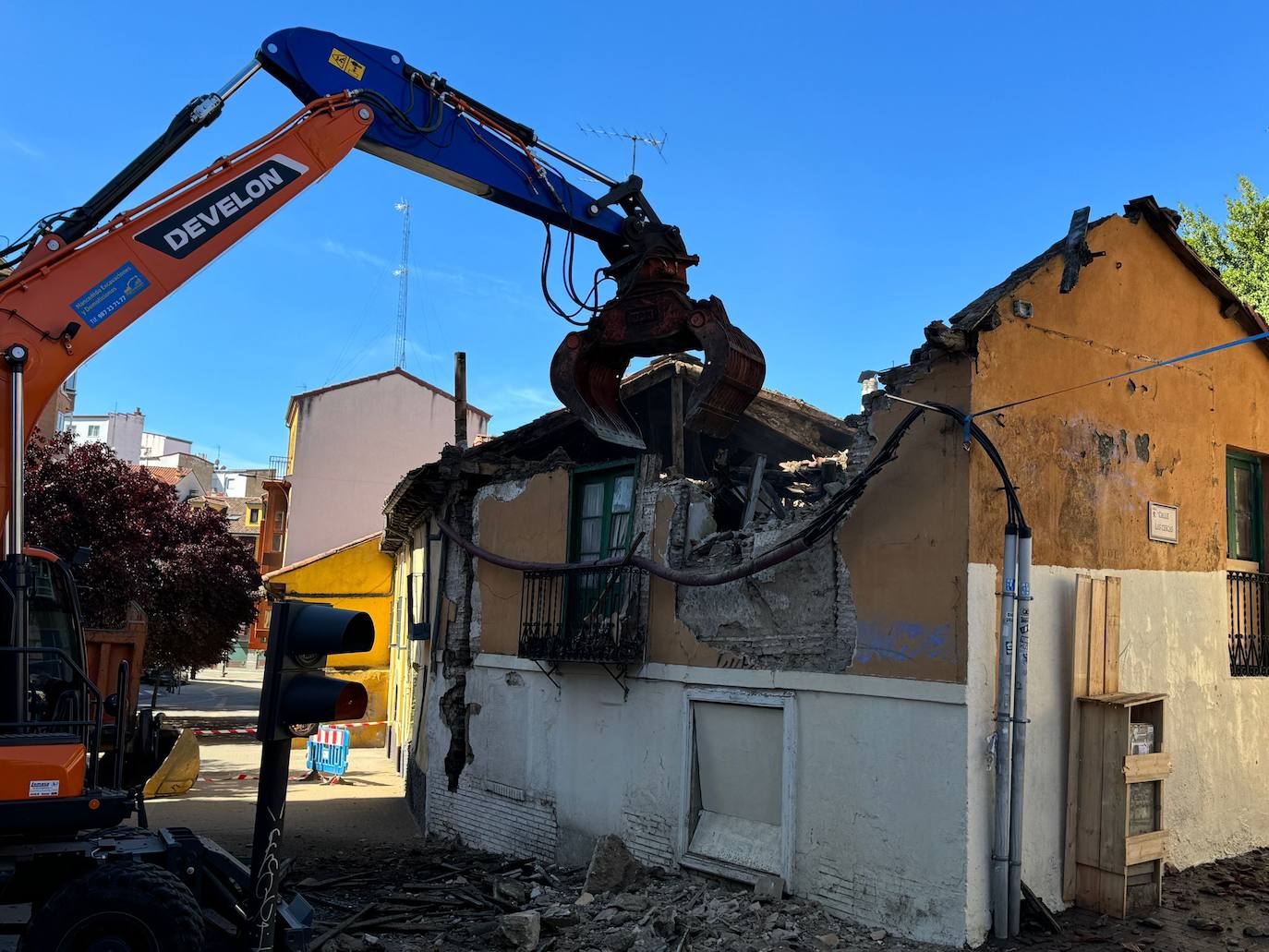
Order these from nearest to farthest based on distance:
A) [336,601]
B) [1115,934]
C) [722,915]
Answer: [1115,934] < [722,915] < [336,601]

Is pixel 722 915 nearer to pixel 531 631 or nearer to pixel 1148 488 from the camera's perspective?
pixel 531 631

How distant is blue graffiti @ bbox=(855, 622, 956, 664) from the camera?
769 centimetres

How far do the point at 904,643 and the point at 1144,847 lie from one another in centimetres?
233

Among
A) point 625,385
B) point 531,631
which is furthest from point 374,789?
point 625,385

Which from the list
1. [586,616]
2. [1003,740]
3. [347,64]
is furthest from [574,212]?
[1003,740]

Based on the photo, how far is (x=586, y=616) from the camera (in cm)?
1109

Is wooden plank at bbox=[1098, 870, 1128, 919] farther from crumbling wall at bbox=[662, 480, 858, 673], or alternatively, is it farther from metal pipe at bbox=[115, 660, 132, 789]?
metal pipe at bbox=[115, 660, 132, 789]

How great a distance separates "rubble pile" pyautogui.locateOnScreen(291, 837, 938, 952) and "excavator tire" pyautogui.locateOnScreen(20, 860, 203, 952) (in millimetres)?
2714

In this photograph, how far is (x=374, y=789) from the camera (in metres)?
18.0

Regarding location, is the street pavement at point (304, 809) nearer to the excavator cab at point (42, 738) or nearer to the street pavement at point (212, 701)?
the excavator cab at point (42, 738)

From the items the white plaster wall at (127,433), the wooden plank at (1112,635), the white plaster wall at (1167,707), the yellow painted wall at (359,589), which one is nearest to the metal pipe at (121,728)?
the white plaster wall at (1167,707)

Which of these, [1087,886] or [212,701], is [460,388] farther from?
[212,701]

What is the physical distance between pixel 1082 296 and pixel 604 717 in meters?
5.85

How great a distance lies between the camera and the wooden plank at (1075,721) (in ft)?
26.4
